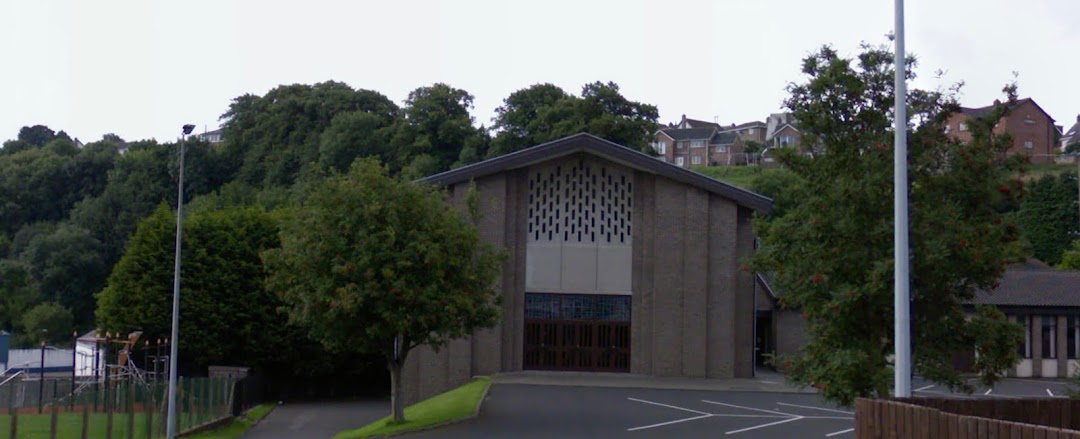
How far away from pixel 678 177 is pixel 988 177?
79.8ft

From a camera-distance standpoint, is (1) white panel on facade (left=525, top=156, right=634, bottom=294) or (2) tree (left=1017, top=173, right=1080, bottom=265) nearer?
(1) white panel on facade (left=525, top=156, right=634, bottom=294)

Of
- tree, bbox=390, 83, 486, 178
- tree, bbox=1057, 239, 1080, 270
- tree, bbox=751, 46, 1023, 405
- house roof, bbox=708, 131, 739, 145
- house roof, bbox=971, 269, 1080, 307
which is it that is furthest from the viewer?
house roof, bbox=708, 131, 739, 145

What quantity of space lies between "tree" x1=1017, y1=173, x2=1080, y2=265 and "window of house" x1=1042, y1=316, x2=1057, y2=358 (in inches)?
1210

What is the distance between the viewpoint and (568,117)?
3002 inches

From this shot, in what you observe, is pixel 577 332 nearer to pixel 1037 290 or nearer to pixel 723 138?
pixel 1037 290

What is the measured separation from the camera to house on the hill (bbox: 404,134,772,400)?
139 feet

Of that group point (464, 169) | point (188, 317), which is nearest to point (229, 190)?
point (188, 317)

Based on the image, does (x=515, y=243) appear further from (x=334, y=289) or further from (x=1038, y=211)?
(x=1038, y=211)

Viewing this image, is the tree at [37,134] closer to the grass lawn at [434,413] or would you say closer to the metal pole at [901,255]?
the grass lawn at [434,413]

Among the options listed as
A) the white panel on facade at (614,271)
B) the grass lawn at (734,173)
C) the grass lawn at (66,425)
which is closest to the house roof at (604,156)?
the white panel on facade at (614,271)

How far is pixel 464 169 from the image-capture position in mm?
42469

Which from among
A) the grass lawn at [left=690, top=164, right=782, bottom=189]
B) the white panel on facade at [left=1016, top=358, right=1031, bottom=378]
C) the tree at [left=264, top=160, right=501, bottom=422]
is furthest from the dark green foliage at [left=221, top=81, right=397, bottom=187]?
the tree at [left=264, top=160, right=501, bottom=422]

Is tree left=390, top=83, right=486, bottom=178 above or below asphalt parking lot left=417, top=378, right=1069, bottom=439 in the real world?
above

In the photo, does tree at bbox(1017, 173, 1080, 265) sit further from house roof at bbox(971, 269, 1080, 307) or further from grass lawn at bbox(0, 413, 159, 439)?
grass lawn at bbox(0, 413, 159, 439)
